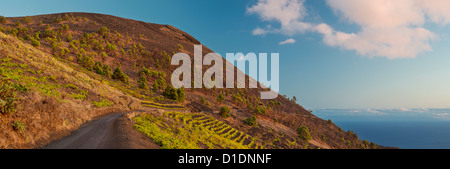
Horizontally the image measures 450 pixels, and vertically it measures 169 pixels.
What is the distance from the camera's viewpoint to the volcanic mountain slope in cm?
1519

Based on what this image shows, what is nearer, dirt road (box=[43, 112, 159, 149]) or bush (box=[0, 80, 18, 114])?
dirt road (box=[43, 112, 159, 149])

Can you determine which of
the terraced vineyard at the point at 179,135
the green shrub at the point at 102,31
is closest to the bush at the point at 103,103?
the terraced vineyard at the point at 179,135

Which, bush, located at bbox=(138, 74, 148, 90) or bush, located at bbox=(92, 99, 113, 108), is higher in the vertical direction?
bush, located at bbox=(138, 74, 148, 90)

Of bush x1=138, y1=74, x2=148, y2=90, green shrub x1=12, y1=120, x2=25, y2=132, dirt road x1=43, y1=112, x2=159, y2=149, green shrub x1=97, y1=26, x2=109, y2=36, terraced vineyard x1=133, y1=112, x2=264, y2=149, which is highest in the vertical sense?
green shrub x1=97, y1=26, x2=109, y2=36

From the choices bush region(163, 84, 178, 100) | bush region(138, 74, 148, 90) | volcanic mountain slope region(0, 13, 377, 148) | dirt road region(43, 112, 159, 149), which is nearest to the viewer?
dirt road region(43, 112, 159, 149)

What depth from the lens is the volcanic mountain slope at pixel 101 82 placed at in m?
15.2

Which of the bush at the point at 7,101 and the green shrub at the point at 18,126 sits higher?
the bush at the point at 7,101

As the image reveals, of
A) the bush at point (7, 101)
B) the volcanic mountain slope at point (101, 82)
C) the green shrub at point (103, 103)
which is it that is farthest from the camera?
the green shrub at point (103, 103)

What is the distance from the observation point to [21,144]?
34.6 ft

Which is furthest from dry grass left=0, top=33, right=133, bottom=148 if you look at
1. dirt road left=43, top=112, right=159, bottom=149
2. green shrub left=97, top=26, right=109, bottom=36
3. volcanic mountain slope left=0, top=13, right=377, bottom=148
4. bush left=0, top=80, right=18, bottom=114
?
green shrub left=97, top=26, right=109, bottom=36

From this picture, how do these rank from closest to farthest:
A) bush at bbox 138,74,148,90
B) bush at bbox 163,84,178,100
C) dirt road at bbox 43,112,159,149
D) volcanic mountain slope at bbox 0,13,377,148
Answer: dirt road at bbox 43,112,159,149 → volcanic mountain slope at bbox 0,13,377,148 → bush at bbox 163,84,178,100 → bush at bbox 138,74,148,90

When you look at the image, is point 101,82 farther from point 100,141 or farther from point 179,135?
point 100,141

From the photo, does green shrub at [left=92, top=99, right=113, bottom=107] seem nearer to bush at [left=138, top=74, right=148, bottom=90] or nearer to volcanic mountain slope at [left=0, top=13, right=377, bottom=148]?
volcanic mountain slope at [left=0, top=13, right=377, bottom=148]

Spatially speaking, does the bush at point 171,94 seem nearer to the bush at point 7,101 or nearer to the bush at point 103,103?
the bush at point 103,103
